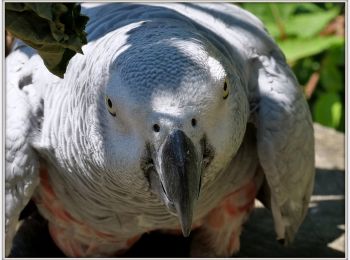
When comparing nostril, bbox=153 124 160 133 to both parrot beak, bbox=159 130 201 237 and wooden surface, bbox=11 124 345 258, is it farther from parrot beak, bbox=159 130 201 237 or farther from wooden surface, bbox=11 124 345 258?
wooden surface, bbox=11 124 345 258

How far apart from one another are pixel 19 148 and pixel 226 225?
75 cm

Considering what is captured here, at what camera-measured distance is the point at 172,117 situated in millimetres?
1570

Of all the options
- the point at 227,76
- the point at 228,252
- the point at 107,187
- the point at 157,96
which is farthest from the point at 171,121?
the point at 228,252

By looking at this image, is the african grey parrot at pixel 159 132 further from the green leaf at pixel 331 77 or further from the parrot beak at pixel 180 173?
the green leaf at pixel 331 77

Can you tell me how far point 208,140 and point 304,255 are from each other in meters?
1.17

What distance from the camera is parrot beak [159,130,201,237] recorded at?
5.09 ft

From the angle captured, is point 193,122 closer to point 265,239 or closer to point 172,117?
point 172,117

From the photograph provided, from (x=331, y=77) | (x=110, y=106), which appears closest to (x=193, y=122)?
(x=110, y=106)

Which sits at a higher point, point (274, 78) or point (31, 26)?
point (31, 26)

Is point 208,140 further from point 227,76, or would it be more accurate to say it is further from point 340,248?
point 340,248

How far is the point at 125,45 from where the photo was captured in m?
1.78

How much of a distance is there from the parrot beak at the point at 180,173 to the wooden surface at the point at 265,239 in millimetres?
1079

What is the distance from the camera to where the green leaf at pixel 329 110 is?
389 centimetres

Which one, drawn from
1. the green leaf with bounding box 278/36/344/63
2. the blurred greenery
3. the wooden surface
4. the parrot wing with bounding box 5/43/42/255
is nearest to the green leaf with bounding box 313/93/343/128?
the blurred greenery
